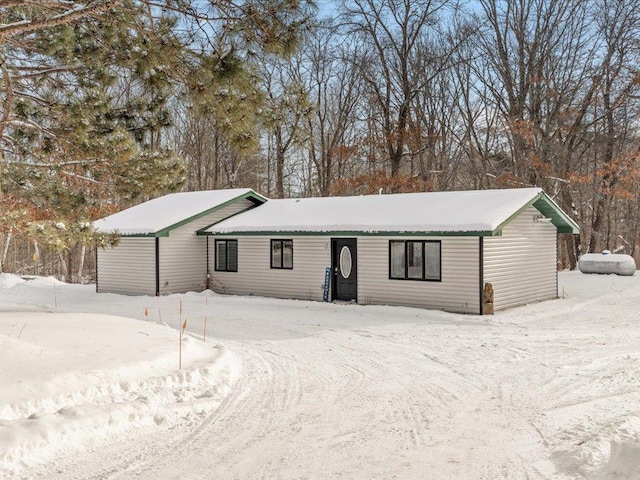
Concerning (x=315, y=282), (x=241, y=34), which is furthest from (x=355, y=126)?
(x=241, y=34)

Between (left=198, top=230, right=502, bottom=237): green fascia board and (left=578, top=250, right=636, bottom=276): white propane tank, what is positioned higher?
(left=198, top=230, right=502, bottom=237): green fascia board

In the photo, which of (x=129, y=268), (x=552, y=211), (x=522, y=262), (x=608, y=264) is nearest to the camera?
(x=522, y=262)

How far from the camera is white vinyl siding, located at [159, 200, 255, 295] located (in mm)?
18047

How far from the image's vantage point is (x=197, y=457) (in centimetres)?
487

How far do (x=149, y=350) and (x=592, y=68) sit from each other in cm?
2417

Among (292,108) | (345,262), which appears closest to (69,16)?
(292,108)

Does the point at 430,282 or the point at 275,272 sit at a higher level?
the point at 275,272

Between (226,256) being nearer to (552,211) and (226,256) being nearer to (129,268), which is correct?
(129,268)

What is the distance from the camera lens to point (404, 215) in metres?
15.6

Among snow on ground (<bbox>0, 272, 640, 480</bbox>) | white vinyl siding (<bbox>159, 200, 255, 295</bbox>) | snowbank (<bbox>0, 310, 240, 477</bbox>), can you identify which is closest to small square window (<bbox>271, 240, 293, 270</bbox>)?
white vinyl siding (<bbox>159, 200, 255, 295</bbox>)

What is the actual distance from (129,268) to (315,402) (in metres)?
→ 13.6

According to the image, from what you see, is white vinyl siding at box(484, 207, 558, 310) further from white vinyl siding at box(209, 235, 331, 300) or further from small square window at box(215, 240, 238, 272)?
small square window at box(215, 240, 238, 272)

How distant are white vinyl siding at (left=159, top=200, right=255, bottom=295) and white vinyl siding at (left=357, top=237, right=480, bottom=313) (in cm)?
594

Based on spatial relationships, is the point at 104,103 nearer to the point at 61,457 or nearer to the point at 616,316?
the point at 61,457
